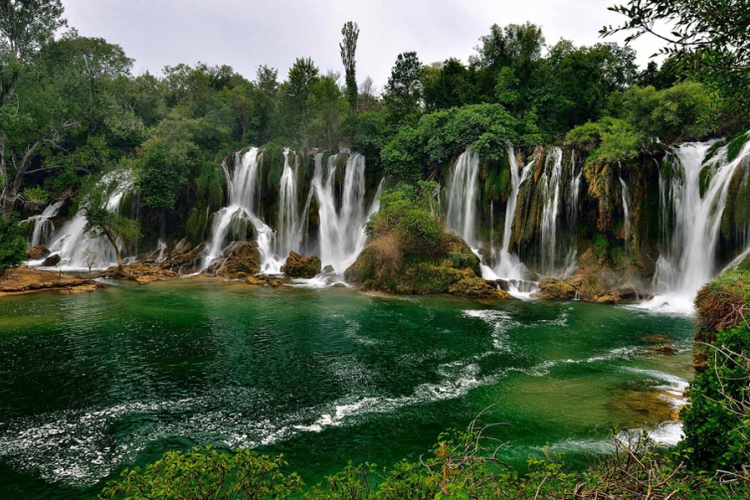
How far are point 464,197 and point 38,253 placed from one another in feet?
112

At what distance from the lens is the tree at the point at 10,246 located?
22.1 m

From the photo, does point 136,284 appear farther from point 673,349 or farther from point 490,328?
point 673,349

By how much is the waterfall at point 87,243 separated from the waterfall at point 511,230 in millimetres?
27855

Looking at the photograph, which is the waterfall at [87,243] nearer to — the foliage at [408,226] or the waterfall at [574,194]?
the foliage at [408,226]

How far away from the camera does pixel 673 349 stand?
13914 millimetres

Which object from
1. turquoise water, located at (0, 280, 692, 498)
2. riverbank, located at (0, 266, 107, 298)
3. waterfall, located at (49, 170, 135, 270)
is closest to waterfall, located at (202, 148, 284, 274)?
waterfall, located at (49, 170, 135, 270)

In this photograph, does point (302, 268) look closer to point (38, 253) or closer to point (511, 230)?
point (511, 230)

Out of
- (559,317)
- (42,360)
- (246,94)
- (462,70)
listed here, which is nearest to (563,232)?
(559,317)

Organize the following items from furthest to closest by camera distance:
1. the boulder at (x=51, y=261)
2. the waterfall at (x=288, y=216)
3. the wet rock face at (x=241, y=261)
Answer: the waterfall at (x=288, y=216)
the boulder at (x=51, y=261)
the wet rock face at (x=241, y=261)

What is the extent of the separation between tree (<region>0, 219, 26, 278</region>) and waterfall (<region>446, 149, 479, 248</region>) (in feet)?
87.4

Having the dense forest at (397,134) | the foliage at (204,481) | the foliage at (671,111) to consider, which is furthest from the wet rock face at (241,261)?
the foliage at (671,111)

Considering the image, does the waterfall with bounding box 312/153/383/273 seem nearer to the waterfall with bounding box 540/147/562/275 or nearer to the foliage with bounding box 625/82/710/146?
the waterfall with bounding box 540/147/562/275


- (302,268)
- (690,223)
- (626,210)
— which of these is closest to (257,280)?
(302,268)

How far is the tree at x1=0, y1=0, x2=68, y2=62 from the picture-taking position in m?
30.5
